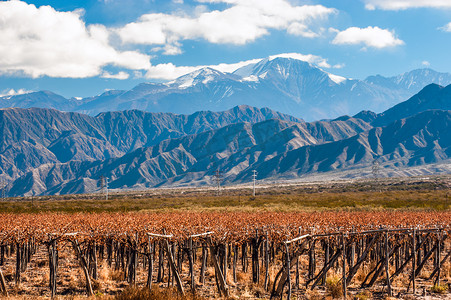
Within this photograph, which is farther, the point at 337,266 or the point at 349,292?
the point at 337,266

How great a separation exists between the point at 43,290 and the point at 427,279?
22.0m

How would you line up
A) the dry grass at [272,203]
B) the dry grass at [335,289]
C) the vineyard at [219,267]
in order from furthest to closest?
the dry grass at [272,203]
the vineyard at [219,267]
the dry grass at [335,289]

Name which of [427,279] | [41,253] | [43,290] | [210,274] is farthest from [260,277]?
[41,253]

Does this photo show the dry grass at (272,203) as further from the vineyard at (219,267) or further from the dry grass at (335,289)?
the dry grass at (335,289)

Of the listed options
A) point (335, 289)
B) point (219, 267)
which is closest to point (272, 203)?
point (335, 289)

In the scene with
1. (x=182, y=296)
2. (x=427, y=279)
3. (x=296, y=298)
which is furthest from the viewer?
(x=427, y=279)

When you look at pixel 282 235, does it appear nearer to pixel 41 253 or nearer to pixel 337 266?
pixel 337 266

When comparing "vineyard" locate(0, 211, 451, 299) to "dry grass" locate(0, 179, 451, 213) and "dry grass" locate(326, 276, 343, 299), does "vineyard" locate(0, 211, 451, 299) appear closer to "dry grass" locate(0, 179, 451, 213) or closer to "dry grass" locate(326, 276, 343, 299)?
"dry grass" locate(326, 276, 343, 299)

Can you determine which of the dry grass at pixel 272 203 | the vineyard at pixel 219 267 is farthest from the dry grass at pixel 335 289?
the dry grass at pixel 272 203

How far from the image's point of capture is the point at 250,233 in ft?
85.7

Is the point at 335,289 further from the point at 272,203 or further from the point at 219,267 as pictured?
the point at 272,203

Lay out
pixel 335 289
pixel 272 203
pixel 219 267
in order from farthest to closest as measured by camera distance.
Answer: pixel 272 203
pixel 335 289
pixel 219 267

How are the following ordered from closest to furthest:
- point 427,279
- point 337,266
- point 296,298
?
point 296,298 → point 427,279 → point 337,266

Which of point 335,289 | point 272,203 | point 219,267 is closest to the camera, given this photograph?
point 219,267
